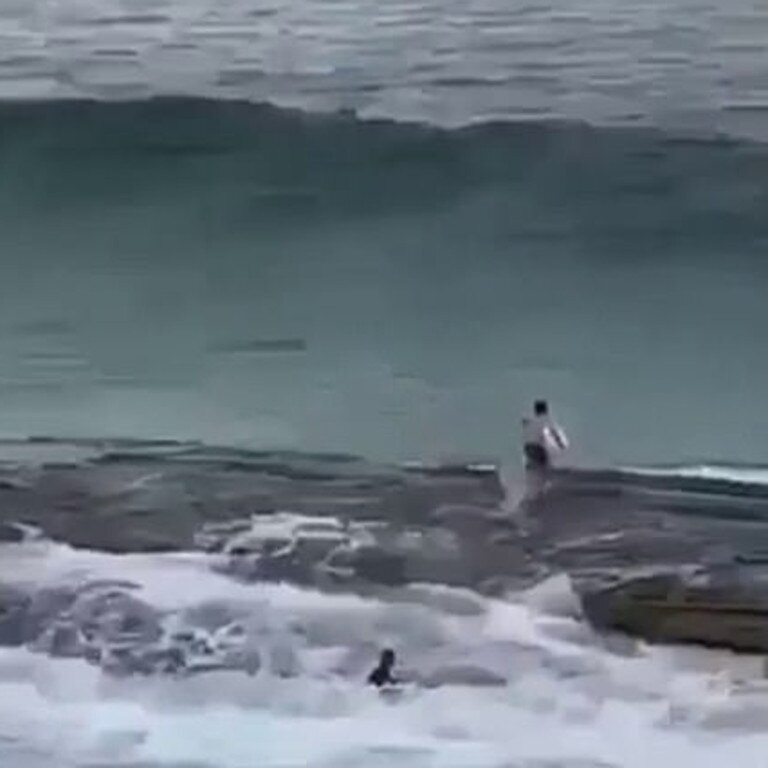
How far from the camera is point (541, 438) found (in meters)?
1.47

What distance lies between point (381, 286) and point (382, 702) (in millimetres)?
305

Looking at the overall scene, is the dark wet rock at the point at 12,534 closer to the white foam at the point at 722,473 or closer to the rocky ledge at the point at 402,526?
the rocky ledge at the point at 402,526

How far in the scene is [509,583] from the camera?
1452 mm

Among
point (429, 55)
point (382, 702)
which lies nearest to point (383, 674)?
point (382, 702)

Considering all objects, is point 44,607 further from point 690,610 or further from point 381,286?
point 690,610

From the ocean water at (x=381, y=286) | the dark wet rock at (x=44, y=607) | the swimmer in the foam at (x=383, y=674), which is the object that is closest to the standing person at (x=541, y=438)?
the ocean water at (x=381, y=286)

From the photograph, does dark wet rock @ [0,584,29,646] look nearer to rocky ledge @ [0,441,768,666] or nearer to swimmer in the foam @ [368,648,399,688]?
rocky ledge @ [0,441,768,666]

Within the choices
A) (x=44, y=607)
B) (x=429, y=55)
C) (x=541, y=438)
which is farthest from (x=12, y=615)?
(x=429, y=55)

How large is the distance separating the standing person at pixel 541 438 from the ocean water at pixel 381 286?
0.01m

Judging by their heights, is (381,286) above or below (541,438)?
above

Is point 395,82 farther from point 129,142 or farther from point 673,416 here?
point 673,416

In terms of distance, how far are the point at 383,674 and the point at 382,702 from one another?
20 mm

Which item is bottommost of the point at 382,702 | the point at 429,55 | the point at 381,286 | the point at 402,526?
the point at 382,702

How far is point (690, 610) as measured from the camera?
1423 mm
